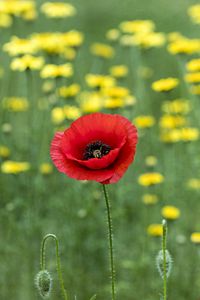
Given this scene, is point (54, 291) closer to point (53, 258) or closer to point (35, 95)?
point (53, 258)

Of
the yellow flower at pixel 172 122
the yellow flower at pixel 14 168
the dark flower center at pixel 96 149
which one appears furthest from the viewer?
the yellow flower at pixel 172 122

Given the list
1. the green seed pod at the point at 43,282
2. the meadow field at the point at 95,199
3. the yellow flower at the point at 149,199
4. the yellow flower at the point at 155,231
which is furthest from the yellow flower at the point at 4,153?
the green seed pod at the point at 43,282

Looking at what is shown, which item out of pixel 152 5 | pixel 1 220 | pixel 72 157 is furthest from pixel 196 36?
pixel 72 157

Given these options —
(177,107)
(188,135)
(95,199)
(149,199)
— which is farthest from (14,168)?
(177,107)

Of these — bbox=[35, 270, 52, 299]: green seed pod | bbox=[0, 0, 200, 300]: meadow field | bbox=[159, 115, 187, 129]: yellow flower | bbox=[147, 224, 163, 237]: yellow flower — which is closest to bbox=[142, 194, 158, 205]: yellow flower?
bbox=[0, 0, 200, 300]: meadow field

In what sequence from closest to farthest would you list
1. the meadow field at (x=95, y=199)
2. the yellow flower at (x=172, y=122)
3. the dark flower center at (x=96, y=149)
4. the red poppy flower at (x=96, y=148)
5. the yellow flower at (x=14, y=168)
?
the red poppy flower at (x=96, y=148) → the dark flower center at (x=96, y=149) → the meadow field at (x=95, y=199) → the yellow flower at (x=14, y=168) → the yellow flower at (x=172, y=122)

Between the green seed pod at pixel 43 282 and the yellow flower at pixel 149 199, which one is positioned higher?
the yellow flower at pixel 149 199

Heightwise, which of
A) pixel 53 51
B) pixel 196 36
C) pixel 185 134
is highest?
pixel 196 36

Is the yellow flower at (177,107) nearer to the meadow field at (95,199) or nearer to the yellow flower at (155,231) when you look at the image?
the meadow field at (95,199)
